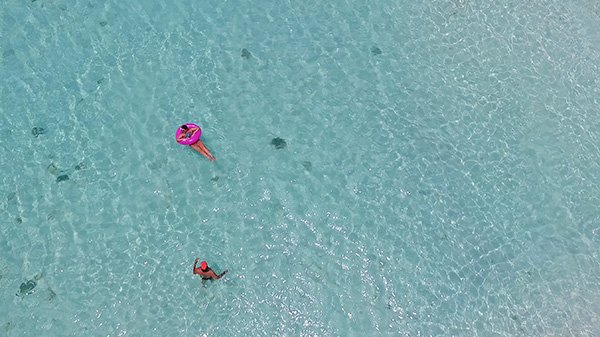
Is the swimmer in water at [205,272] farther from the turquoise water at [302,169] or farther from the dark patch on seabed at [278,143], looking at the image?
the dark patch on seabed at [278,143]

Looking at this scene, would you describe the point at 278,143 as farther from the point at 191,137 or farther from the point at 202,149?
the point at 191,137

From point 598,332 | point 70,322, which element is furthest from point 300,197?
point 598,332

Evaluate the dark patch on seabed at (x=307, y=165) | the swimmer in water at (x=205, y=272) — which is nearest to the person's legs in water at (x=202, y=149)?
the dark patch on seabed at (x=307, y=165)

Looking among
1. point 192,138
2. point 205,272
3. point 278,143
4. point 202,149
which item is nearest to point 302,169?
point 278,143

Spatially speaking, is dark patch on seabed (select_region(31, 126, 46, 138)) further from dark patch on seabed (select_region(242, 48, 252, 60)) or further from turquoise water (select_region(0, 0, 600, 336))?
dark patch on seabed (select_region(242, 48, 252, 60))

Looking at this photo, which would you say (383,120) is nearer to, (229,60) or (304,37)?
(304,37)

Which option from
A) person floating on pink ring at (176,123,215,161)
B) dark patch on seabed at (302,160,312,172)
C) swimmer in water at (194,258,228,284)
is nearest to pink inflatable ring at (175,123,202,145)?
person floating on pink ring at (176,123,215,161)
